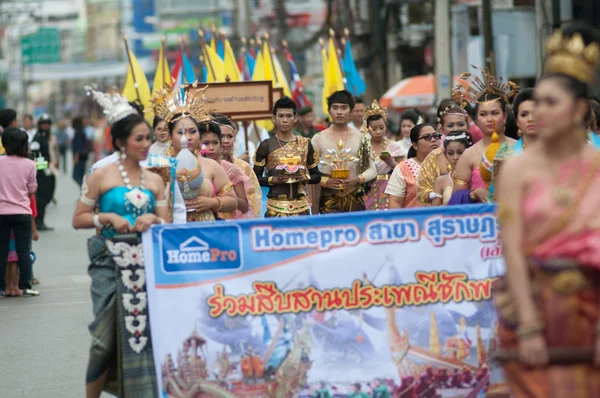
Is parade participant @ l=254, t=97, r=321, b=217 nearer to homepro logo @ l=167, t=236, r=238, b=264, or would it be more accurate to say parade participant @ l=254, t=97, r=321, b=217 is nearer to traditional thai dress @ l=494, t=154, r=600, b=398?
homepro logo @ l=167, t=236, r=238, b=264

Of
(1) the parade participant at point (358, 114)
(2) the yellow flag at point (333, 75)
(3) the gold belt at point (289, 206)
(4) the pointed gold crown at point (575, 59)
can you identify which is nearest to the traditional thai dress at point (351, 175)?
(3) the gold belt at point (289, 206)

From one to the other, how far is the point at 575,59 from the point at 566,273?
0.87 metres

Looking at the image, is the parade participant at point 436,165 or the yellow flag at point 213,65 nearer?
the parade participant at point 436,165

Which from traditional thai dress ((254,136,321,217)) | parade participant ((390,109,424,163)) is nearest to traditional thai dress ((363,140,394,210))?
parade participant ((390,109,424,163))

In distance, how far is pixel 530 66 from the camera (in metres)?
23.8

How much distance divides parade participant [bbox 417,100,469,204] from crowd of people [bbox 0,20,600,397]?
A: 13mm

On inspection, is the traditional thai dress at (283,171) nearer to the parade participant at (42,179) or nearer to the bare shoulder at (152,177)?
the bare shoulder at (152,177)

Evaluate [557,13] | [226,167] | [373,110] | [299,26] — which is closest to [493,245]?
[226,167]

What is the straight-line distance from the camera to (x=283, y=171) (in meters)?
11.1

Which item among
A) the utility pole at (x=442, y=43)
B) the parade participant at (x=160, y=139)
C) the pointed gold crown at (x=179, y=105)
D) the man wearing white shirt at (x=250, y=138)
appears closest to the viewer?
the pointed gold crown at (x=179, y=105)

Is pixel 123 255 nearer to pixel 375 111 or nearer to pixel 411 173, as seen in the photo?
pixel 411 173

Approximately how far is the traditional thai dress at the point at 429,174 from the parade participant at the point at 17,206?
520cm

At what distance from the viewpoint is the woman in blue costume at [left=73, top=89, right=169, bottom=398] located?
7.12 metres

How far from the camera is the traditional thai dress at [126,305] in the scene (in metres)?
7.11
